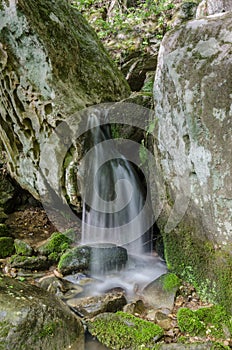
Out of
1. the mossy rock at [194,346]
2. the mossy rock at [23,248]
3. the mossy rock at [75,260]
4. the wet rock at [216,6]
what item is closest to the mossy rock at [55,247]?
the mossy rock at [23,248]

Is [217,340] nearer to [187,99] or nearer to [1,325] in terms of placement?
[1,325]

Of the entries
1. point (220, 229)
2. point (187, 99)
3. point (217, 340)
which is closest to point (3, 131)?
point (187, 99)

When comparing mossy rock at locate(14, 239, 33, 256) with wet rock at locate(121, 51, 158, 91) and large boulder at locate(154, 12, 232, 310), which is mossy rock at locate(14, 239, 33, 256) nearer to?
large boulder at locate(154, 12, 232, 310)

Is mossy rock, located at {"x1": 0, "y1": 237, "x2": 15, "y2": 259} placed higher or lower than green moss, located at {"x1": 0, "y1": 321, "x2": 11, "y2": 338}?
higher

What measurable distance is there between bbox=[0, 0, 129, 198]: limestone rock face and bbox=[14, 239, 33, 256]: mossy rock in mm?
→ 1362

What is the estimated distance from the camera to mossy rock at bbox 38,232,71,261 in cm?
609

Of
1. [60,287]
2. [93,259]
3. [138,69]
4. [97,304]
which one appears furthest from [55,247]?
[138,69]

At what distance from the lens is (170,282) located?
16.2 ft

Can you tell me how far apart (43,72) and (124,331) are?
4320 millimetres

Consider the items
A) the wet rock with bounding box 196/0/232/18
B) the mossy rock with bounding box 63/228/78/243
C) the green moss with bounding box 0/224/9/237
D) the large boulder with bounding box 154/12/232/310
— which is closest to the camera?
the large boulder with bounding box 154/12/232/310

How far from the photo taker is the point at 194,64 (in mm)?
4309

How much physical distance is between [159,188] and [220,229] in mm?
1494

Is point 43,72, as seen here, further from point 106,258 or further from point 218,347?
point 218,347

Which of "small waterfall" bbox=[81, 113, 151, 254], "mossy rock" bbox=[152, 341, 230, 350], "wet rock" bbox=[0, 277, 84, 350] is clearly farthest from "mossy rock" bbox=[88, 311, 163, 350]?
"small waterfall" bbox=[81, 113, 151, 254]
